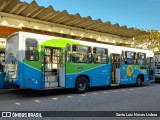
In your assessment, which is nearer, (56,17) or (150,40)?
(56,17)

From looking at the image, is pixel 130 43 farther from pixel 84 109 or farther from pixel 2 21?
pixel 84 109

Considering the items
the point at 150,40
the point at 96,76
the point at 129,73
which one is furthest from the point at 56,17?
the point at 150,40

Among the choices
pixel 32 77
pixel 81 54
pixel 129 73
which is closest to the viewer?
pixel 32 77

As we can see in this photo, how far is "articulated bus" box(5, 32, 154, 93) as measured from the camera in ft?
38.4

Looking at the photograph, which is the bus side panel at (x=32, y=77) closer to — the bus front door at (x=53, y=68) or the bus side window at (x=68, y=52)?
the bus front door at (x=53, y=68)

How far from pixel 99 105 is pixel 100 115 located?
1.87 metres

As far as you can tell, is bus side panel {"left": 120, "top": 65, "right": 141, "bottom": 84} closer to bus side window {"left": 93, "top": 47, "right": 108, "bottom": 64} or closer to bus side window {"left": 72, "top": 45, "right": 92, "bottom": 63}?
bus side window {"left": 93, "top": 47, "right": 108, "bottom": 64}

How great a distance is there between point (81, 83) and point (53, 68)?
74.7 inches

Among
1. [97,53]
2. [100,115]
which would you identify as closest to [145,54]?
[97,53]

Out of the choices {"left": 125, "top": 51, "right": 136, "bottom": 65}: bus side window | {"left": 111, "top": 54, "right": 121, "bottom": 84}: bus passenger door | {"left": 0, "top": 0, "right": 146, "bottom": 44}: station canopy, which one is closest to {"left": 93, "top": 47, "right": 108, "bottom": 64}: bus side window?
{"left": 111, "top": 54, "right": 121, "bottom": 84}: bus passenger door

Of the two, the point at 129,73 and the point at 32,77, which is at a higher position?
the point at 32,77

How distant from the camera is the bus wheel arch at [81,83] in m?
13.8

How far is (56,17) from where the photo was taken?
21.1 meters

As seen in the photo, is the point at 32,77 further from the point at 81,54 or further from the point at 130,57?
the point at 130,57
